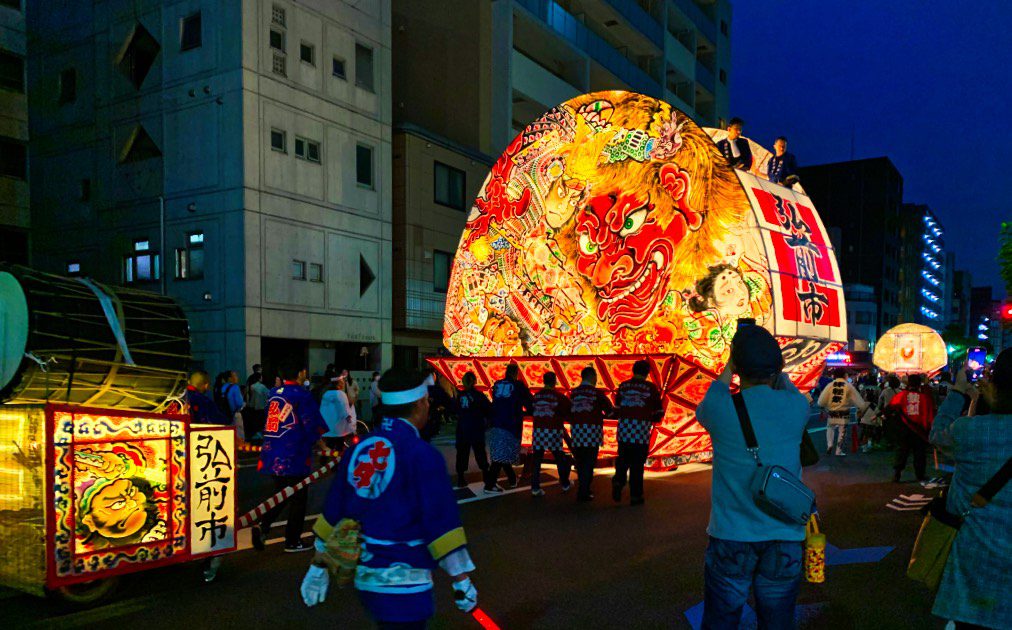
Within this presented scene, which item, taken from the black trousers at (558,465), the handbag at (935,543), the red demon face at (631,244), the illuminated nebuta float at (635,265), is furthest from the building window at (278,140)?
the handbag at (935,543)

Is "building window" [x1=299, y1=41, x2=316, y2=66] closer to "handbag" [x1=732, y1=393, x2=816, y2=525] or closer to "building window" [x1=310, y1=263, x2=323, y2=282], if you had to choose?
"building window" [x1=310, y1=263, x2=323, y2=282]

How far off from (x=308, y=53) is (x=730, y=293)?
15.4 metres

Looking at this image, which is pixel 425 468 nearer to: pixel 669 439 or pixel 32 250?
pixel 669 439

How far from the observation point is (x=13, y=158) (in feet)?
74.2

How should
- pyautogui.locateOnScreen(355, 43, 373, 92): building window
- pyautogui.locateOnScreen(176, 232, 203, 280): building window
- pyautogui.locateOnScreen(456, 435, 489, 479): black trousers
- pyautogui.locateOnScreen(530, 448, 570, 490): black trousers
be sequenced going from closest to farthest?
pyautogui.locateOnScreen(530, 448, 570, 490): black trousers → pyautogui.locateOnScreen(456, 435, 489, 479): black trousers → pyautogui.locateOnScreen(176, 232, 203, 280): building window → pyautogui.locateOnScreen(355, 43, 373, 92): building window

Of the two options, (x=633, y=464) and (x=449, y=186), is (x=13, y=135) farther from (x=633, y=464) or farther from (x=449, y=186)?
(x=633, y=464)

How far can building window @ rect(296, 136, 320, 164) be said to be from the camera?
20672mm

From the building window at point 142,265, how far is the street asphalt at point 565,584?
14462 millimetres

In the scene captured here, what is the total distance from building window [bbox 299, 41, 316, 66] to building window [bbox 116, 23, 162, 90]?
384 cm

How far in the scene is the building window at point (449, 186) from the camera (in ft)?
83.0

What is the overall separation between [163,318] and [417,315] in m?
18.4

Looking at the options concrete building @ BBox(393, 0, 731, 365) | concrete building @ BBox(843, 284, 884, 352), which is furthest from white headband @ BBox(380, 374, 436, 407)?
concrete building @ BBox(843, 284, 884, 352)

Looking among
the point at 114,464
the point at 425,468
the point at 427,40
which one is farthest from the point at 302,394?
the point at 427,40

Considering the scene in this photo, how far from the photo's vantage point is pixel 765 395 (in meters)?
3.16
